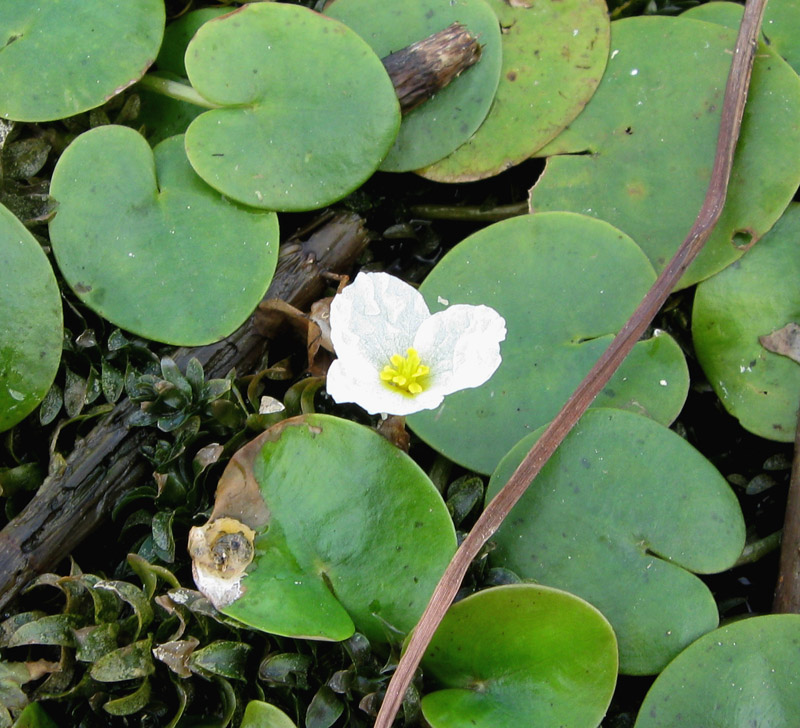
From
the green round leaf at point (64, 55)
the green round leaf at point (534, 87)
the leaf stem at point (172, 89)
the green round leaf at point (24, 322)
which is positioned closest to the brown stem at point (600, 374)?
→ the green round leaf at point (534, 87)

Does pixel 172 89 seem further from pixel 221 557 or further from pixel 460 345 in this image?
pixel 221 557

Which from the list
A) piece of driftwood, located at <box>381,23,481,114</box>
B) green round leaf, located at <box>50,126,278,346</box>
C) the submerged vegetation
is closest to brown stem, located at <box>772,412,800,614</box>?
the submerged vegetation

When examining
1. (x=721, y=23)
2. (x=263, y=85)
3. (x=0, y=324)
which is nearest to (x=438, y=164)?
(x=263, y=85)

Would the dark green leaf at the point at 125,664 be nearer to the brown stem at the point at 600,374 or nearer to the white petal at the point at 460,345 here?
the brown stem at the point at 600,374

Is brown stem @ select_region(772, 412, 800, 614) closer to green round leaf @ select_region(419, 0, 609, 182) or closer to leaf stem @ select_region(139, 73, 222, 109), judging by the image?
green round leaf @ select_region(419, 0, 609, 182)

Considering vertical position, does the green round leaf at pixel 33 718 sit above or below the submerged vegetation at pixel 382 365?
below

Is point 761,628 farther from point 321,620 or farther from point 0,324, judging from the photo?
point 0,324
